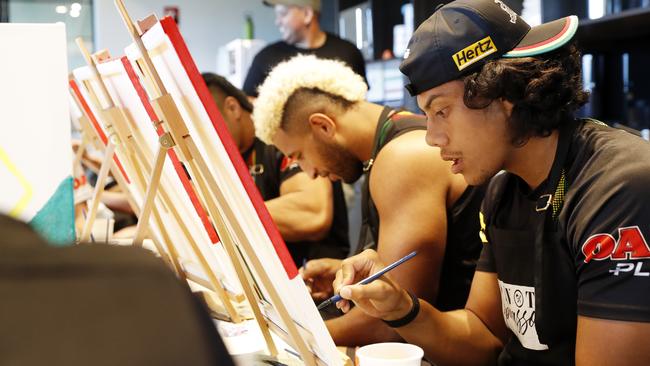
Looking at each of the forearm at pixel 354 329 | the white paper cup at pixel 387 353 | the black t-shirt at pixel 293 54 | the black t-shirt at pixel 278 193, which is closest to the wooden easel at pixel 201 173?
the white paper cup at pixel 387 353

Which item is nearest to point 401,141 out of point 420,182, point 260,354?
point 420,182

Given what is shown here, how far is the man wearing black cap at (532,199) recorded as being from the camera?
1.27 m

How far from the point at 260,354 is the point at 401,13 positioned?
4.16 meters

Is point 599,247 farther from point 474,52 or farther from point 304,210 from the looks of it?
point 304,210

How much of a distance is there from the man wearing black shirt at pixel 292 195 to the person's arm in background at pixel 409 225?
0.90 meters

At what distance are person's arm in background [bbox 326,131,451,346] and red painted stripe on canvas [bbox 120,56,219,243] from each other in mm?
378

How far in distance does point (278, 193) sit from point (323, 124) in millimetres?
950

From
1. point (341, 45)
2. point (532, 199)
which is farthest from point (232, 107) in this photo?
point (532, 199)

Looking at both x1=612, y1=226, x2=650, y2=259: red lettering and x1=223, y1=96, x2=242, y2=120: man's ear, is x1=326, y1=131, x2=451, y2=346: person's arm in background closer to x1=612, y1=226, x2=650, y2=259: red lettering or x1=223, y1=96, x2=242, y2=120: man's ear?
x1=612, y1=226, x2=650, y2=259: red lettering

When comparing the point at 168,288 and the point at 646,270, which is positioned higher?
the point at 168,288

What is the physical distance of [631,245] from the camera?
1.26m

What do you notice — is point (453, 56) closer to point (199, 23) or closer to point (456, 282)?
point (456, 282)

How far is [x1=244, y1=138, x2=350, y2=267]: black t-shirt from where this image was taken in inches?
117

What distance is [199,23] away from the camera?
7.51m
